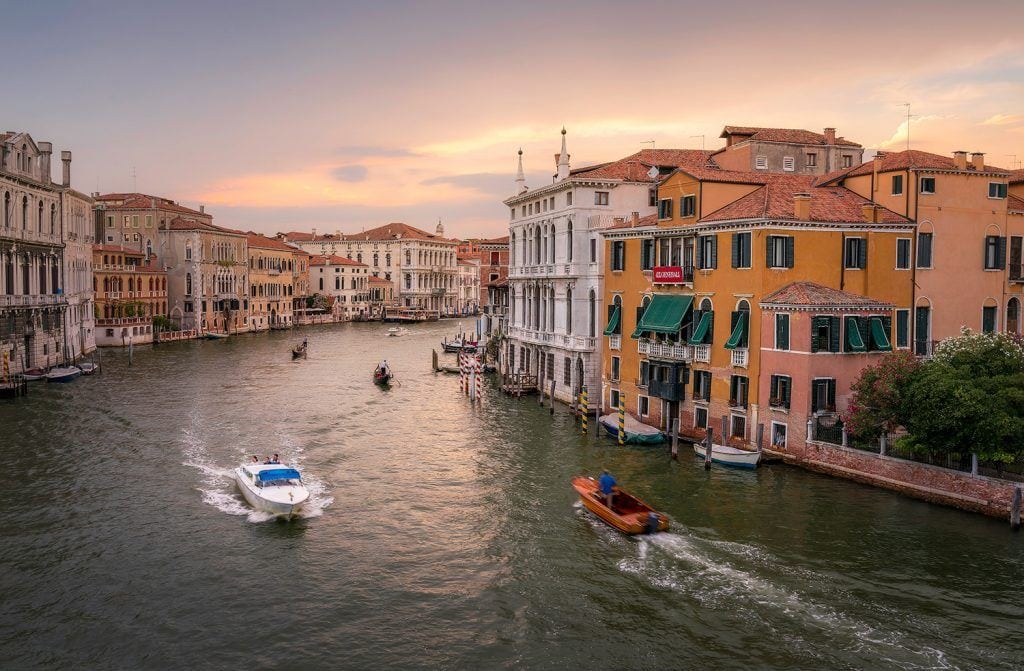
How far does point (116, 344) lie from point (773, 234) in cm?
5651

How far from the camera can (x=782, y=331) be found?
25.8 meters

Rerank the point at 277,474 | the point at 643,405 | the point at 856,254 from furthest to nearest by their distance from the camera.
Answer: the point at 643,405
the point at 856,254
the point at 277,474

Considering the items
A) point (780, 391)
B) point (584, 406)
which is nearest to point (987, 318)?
point (780, 391)

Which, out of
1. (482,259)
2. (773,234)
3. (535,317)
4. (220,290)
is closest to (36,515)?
(773,234)

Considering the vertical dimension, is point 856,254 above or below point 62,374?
above

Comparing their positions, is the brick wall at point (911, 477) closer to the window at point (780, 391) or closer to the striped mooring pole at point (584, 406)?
the window at point (780, 391)

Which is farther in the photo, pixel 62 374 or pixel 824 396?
pixel 62 374

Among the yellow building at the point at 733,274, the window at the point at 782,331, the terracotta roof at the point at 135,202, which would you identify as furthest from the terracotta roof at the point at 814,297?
the terracotta roof at the point at 135,202

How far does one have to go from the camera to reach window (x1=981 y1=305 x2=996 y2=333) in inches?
1175

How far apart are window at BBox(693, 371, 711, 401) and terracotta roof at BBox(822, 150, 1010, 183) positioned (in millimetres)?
9157

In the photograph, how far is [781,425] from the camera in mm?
26062

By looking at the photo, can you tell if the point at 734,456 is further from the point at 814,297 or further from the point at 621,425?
the point at 814,297

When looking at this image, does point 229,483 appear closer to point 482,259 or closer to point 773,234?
point 773,234

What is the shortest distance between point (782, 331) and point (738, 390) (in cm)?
273
